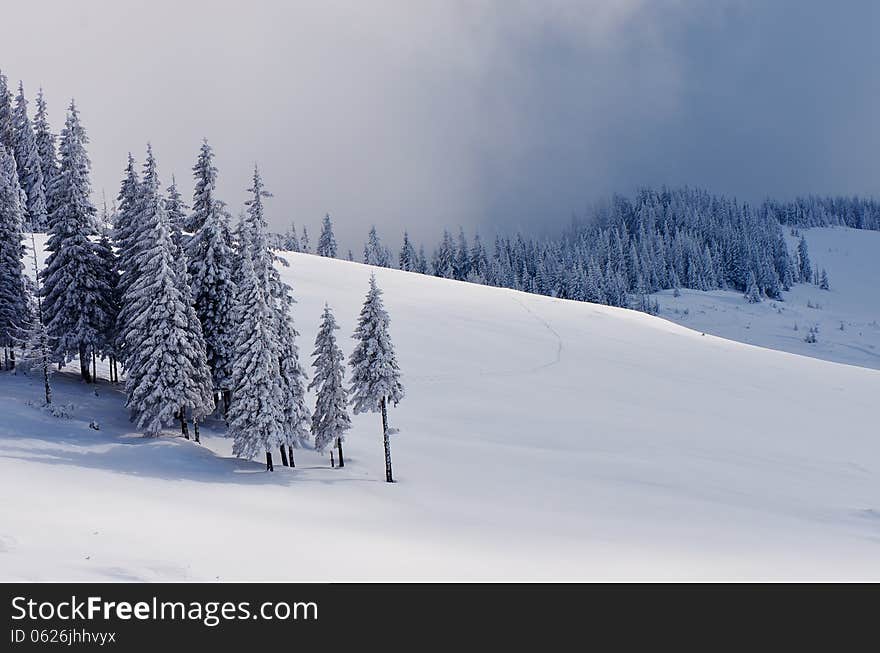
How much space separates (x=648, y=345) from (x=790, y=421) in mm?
20874

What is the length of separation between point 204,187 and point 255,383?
13852 millimetres

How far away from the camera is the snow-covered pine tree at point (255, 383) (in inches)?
1158

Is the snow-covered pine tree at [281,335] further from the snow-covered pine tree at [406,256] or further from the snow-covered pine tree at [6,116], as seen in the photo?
the snow-covered pine tree at [406,256]

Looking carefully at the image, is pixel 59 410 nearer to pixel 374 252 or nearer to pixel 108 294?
pixel 108 294

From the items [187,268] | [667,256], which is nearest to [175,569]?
[187,268]

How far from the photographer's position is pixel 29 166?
76500mm

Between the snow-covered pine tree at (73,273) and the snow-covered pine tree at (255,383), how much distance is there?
13670mm

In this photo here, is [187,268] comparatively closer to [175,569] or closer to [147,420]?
[147,420]

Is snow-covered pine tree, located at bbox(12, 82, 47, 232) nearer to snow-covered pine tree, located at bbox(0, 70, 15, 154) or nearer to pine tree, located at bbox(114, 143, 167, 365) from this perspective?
snow-covered pine tree, located at bbox(0, 70, 15, 154)

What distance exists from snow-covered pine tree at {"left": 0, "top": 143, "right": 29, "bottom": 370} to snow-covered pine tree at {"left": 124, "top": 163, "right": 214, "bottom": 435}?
1051cm

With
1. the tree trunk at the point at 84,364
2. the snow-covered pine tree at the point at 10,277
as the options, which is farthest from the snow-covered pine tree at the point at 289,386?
the snow-covered pine tree at the point at 10,277

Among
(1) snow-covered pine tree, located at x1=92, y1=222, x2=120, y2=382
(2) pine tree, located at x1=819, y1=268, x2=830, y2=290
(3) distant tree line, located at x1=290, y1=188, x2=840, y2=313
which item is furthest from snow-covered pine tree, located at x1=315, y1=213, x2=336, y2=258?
(2) pine tree, located at x1=819, y1=268, x2=830, y2=290

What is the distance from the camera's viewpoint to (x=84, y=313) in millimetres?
37094

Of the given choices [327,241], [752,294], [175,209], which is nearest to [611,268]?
[752,294]
